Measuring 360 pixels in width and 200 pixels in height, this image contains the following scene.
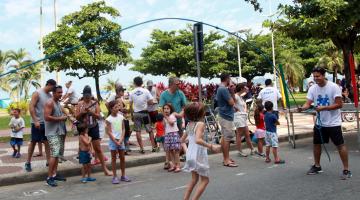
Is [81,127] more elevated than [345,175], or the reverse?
[81,127]

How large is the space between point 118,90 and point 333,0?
6.68 meters

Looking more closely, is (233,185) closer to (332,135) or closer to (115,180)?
(332,135)

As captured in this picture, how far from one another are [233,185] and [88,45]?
33895 mm

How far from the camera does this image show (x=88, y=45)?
38875 millimetres

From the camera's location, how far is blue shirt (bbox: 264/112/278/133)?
8469 mm

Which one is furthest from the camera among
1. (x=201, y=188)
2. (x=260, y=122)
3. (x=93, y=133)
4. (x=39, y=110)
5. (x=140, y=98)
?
(x=140, y=98)

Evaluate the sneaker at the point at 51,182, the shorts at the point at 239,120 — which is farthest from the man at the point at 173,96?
the sneaker at the point at 51,182

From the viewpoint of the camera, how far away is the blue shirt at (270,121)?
847cm

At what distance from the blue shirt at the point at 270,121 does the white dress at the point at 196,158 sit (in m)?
3.27

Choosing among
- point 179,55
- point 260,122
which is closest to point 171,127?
point 260,122

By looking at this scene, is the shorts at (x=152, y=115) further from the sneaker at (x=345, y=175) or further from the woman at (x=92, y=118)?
the sneaker at (x=345, y=175)

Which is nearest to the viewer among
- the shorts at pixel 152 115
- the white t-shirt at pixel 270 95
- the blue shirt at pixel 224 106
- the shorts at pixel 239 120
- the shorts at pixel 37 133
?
the shorts at pixel 37 133

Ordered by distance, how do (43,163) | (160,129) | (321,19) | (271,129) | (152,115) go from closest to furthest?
(271,129), (43,163), (160,129), (152,115), (321,19)

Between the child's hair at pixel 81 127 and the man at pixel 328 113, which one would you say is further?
the child's hair at pixel 81 127
